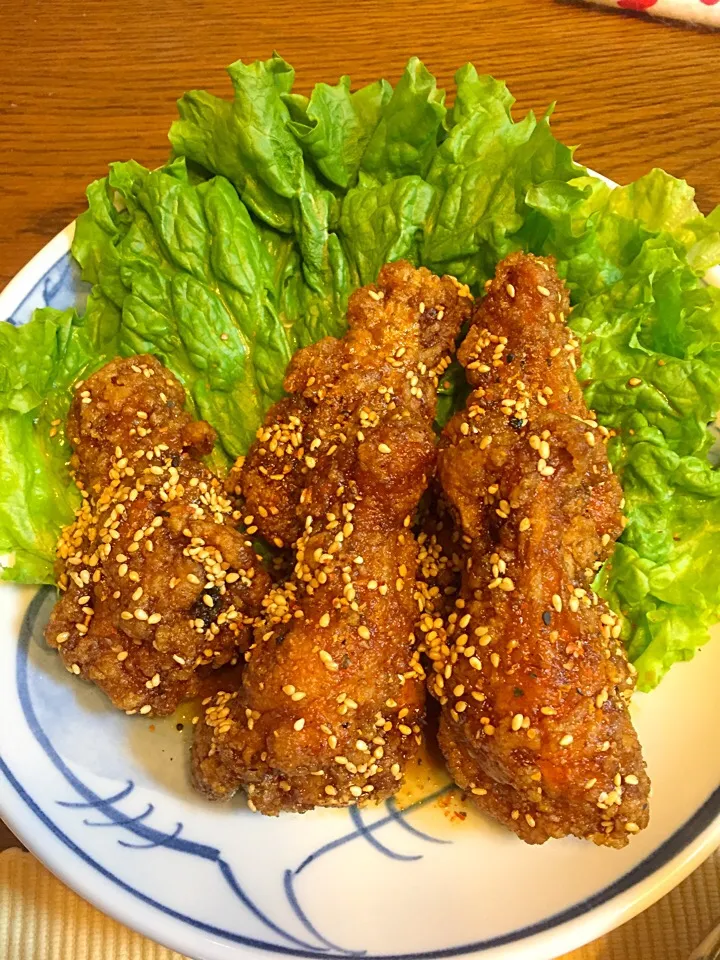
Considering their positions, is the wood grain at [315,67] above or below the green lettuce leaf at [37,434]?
above

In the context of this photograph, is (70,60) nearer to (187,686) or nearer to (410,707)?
(187,686)

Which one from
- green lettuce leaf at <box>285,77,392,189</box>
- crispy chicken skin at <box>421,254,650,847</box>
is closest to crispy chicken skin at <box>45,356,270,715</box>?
crispy chicken skin at <box>421,254,650,847</box>

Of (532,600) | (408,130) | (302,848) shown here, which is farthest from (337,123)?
(302,848)

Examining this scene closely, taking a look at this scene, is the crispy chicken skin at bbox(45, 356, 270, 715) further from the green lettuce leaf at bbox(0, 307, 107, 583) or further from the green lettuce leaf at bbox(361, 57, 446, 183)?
the green lettuce leaf at bbox(361, 57, 446, 183)

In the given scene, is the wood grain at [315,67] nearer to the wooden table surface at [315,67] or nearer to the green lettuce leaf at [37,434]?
the wooden table surface at [315,67]

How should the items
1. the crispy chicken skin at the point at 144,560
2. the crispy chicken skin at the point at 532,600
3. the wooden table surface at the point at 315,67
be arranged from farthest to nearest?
the wooden table surface at the point at 315,67
the crispy chicken skin at the point at 144,560
the crispy chicken skin at the point at 532,600

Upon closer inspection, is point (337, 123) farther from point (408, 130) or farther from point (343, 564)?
point (343, 564)

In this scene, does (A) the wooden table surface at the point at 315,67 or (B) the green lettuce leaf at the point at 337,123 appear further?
(A) the wooden table surface at the point at 315,67

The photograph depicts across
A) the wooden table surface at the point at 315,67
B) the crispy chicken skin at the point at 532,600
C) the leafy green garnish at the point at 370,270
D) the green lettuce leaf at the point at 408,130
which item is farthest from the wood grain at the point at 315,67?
the crispy chicken skin at the point at 532,600

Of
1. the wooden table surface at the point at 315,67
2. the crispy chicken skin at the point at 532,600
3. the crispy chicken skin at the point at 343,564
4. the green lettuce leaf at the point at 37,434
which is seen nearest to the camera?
the crispy chicken skin at the point at 532,600
